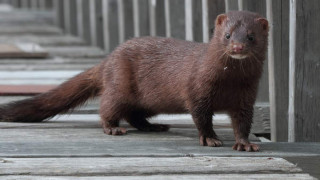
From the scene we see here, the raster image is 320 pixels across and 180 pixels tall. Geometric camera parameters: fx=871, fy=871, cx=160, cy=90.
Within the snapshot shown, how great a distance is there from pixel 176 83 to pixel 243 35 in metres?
0.65

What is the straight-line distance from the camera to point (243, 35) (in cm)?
404

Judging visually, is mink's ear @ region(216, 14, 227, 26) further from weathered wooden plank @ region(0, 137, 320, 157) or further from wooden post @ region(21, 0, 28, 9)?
wooden post @ region(21, 0, 28, 9)

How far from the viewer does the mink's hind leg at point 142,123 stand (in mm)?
4848

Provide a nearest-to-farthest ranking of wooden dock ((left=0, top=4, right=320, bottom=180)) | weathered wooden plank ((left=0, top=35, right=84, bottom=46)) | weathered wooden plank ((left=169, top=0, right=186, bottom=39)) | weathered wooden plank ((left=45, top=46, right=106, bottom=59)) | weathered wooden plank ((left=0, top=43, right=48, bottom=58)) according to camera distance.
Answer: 1. wooden dock ((left=0, top=4, right=320, bottom=180))
2. weathered wooden plank ((left=169, top=0, right=186, bottom=39))
3. weathered wooden plank ((left=0, top=43, right=48, bottom=58))
4. weathered wooden plank ((left=45, top=46, right=106, bottom=59))
5. weathered wooden plank ((left=0, top=35, right=84, bottom=46))

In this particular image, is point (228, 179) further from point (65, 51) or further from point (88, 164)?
point (65, 51)

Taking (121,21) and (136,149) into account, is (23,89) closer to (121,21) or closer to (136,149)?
(136,149)

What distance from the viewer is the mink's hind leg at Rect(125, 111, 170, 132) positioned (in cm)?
485

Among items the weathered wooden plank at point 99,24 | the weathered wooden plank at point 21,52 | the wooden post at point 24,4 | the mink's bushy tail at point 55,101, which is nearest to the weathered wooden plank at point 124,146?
the mink's bushy tail at point 55,101

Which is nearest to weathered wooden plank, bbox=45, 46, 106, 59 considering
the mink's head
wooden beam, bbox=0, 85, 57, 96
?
wooden beam, bbox=0, 85, 57, 96

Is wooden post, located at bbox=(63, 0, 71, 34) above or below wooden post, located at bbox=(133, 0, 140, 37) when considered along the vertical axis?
below

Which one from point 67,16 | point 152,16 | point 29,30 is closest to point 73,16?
point 67,16

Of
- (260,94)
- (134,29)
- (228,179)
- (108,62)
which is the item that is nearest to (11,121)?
(108,62)

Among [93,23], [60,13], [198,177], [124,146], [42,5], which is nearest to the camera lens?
[198,177]

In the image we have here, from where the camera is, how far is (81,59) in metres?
8.53
